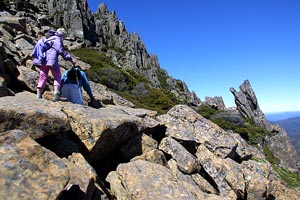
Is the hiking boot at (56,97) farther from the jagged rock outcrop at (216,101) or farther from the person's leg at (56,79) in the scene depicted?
the jagged rock outcrop at (216,101)

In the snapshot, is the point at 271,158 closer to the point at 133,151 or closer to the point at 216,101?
the point at 133,151

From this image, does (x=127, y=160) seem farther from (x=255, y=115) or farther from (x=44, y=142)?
(x=255, y=115)

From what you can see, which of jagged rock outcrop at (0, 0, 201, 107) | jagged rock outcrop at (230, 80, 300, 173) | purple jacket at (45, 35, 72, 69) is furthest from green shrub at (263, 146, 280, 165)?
purple jacket at (45, 35, 72, 69)

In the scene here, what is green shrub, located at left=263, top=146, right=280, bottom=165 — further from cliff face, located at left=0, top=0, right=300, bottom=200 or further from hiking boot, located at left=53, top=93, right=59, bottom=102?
hiking boot, located at left=53, top=93, right=59, bottom=102

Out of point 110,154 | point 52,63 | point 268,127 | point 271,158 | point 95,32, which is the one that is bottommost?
point 271,158

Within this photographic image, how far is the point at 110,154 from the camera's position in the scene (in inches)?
336

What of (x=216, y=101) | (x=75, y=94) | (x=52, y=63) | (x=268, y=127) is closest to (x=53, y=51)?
(x=52, y=63)

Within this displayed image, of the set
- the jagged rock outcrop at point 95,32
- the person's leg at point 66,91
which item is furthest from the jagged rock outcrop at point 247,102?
the person's leg at point 66,91

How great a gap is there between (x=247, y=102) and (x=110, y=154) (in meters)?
51.1

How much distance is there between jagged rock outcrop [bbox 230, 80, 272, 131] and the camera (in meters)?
53.5

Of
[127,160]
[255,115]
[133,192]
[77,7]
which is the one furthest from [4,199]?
[77,7]

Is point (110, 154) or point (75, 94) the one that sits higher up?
point (75, 94)

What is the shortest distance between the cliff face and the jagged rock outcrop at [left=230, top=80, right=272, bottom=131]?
43114mm

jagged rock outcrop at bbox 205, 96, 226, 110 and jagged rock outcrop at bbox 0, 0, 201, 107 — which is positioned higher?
jagged rock outcrop at bbox 0, 0, 201, 107
